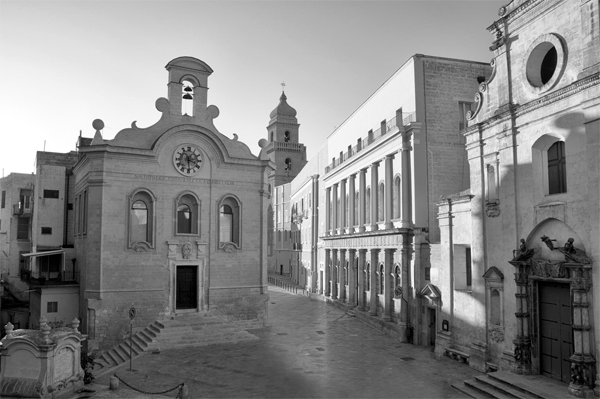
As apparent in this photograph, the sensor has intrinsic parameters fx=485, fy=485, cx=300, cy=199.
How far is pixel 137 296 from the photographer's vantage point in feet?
88.0

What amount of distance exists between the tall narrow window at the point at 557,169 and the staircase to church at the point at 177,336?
17.0m

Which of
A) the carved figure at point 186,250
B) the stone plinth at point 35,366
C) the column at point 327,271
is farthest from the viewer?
the column at point 327,271

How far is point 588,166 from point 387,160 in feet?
51.8

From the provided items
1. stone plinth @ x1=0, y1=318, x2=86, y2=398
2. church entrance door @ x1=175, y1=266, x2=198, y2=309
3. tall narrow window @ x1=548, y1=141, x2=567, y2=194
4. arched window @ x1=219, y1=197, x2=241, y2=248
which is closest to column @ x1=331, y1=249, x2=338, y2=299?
arched window @ x1=219, y1=197, x2=241, y2=248

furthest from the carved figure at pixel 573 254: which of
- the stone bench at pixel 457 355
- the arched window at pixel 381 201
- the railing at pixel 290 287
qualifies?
the railing at pixel 290 287

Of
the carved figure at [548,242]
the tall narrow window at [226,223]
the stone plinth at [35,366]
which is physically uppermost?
the tall narrow window at [226,223]

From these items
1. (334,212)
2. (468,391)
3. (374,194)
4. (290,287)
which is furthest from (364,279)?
(290,287)

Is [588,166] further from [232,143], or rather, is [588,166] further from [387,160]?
[232,143]

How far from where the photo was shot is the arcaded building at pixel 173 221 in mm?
26469

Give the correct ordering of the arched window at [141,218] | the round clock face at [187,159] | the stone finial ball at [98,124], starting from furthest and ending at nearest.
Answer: the round clock face at [187,159]
the arched window at [141,218]
the stone finial ball at [98,124]

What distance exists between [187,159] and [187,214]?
10.8ft

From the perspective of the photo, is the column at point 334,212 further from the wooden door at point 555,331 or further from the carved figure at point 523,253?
the wooden door at point 555,331

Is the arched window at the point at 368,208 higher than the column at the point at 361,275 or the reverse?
higher

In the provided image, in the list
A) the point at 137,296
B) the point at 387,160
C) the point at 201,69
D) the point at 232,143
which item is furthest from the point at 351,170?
the point at 137,296
